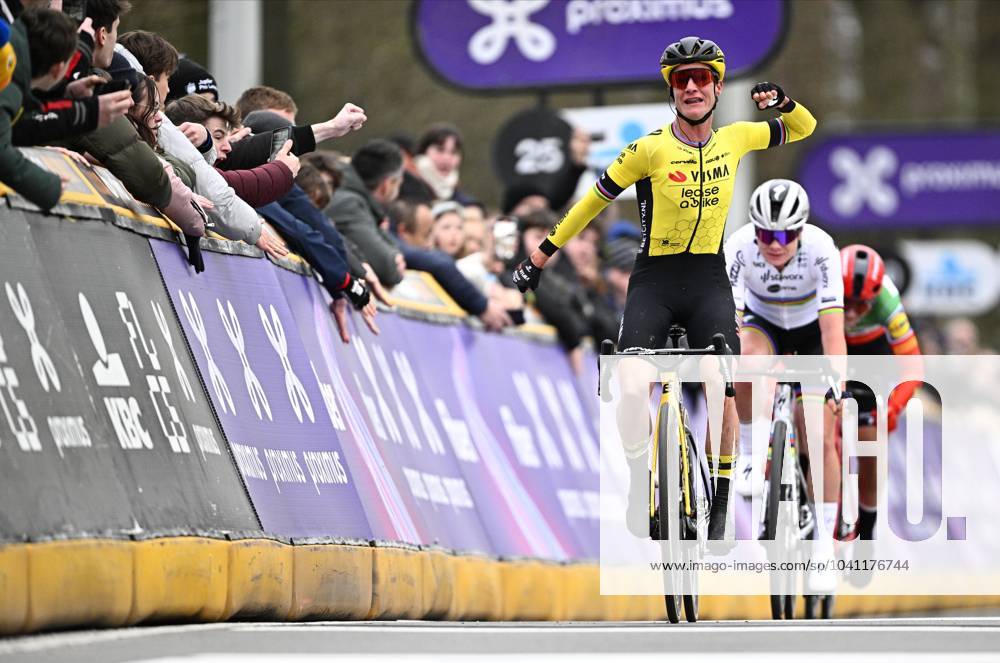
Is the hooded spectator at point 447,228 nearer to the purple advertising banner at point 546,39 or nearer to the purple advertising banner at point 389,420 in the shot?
the purple advertising banner at point 389,420

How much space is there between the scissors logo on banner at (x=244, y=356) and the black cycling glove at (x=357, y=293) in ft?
5.38

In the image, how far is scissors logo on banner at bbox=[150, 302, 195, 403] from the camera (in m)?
9.91

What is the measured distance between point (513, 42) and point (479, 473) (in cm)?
792

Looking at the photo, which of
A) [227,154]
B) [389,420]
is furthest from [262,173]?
[389,420]

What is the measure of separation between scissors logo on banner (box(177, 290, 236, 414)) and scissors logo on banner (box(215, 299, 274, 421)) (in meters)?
0.27

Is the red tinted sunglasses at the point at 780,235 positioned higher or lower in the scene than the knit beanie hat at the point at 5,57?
lower

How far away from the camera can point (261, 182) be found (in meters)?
11.6

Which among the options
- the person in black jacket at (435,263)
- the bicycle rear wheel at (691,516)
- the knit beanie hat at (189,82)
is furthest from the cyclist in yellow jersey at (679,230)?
the person in black jacket at (435,263)

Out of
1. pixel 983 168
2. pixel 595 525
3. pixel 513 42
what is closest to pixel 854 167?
pixel 983 168

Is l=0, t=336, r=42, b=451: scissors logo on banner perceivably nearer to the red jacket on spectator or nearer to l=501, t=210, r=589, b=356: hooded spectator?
the red jacket on spectator

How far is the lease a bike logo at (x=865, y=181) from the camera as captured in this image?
107 feet

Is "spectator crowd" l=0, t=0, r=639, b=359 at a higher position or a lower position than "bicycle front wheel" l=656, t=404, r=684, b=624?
higher

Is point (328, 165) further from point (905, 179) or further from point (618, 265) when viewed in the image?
point (905, 179)

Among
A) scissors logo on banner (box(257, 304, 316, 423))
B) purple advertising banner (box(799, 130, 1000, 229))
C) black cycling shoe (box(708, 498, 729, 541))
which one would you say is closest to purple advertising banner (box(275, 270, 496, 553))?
scissors logo on banner (box(257, 304, 316, 423))
